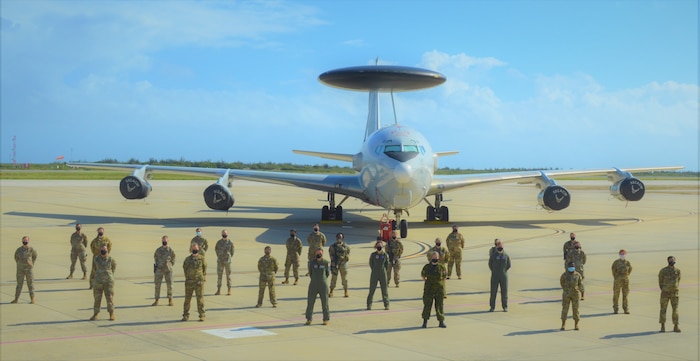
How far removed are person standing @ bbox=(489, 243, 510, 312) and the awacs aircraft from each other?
581 inches

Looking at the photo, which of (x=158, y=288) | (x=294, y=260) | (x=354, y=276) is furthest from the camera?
(x=354, y=276)

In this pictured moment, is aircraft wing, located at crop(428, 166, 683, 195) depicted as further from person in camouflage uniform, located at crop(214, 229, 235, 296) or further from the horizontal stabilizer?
person in camouflage uniform, located at crop(214, 229, 235, 296)

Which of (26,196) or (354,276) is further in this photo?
(26,196)

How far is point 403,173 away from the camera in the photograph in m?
32.5

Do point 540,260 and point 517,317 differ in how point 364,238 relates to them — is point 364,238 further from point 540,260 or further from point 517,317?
point 517,317

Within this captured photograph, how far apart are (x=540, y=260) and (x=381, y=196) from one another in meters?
9.31

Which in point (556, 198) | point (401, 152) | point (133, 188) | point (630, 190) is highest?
point (401, 152)

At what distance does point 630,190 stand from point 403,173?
16731 mm

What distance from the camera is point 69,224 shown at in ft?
124

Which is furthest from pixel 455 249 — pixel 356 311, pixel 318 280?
pixel 318 280

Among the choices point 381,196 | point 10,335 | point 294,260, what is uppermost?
point 381,196

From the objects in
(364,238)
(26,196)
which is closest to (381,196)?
(364,238)

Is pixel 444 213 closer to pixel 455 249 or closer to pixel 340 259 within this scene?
pixel 455 249

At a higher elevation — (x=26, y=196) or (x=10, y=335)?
(x=26, y=196)
